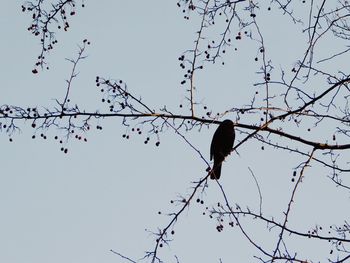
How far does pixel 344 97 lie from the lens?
13.8 feet

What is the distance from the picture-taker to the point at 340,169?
3.80 metres

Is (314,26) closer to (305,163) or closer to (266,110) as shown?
(266,110)

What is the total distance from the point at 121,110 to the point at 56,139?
54 cm

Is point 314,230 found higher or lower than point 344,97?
lower

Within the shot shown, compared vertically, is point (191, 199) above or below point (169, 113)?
below

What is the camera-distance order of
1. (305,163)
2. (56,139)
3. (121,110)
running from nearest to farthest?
(305,163), (121,110), (56,139)

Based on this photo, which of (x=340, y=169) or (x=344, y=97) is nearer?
(x=340, y=169)

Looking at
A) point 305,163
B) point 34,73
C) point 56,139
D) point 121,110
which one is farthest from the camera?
point 34,73

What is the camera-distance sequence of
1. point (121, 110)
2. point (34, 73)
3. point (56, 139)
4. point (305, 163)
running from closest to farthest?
point (305, 163)
point (121, 110)
point (56, 139)
point (34, 73)

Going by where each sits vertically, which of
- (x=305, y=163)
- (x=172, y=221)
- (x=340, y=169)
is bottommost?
(x=172, y=221)

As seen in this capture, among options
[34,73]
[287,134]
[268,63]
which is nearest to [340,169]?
[287,134]

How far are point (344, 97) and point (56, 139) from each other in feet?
6.08

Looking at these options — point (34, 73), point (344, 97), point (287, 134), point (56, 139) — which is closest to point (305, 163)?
point (287, 134)

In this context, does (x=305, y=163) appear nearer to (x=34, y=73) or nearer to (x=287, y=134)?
(x=287, y=134)
